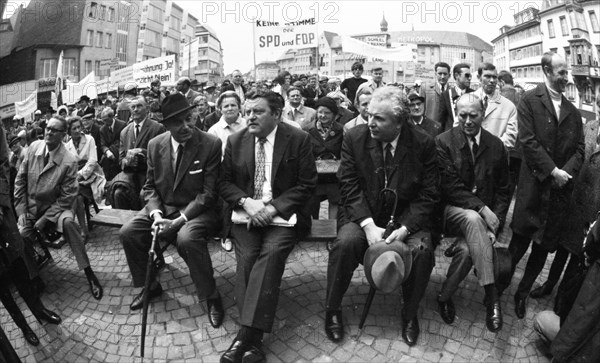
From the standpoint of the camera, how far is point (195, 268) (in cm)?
392

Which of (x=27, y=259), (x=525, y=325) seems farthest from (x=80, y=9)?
(x=525, y=325)

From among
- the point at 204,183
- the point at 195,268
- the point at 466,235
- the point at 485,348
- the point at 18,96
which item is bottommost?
the point at 485,348

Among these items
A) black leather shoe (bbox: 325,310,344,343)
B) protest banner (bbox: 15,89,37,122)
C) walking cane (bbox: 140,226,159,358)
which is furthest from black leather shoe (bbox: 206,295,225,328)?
protest banner (bbox: 15,89,37,122)

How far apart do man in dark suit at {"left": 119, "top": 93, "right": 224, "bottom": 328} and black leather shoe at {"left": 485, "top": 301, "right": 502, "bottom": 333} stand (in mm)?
2315

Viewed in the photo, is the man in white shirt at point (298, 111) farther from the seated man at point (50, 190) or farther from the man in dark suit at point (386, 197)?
the seated man at point (50, 190)

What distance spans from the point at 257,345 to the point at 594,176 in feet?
9.98

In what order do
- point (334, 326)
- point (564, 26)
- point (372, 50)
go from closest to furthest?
1. point (334, 326)
2. point (372, 50)
3. point (564, 26)

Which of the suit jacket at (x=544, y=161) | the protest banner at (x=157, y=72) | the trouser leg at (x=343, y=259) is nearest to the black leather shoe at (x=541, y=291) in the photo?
the suit jacket at (x=544, y=161)

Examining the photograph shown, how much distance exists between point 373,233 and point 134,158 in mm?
3377

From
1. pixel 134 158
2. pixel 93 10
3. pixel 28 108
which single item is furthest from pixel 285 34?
pixel 93 10

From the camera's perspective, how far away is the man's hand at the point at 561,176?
392 cm

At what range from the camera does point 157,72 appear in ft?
52.0

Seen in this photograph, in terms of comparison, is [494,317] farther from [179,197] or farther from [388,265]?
[179,197]

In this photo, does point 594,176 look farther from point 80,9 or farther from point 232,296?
point 80,9
